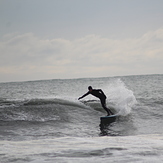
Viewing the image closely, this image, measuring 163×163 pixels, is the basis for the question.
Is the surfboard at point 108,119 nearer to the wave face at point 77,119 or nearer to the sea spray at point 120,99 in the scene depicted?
the wave face at point 77,119

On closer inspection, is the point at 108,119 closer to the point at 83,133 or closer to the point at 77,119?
the point at 77,119

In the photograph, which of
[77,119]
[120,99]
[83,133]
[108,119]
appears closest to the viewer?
[83,133]

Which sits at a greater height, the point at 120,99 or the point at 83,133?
the point at 120,99

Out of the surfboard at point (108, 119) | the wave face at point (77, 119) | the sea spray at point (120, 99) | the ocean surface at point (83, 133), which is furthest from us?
the sea spray at point (120, 99)

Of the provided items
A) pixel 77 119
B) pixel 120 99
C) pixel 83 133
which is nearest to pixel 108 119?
pixel 77 119

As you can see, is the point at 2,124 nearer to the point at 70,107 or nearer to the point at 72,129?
the point at 72,129

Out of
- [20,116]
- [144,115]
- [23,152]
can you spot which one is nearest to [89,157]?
[23,152]

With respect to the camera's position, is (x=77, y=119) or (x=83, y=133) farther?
(x=77, y=119)

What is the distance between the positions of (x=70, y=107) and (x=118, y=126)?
5133 millimetres

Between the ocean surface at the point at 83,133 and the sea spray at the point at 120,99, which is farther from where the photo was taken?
the sea spray at the point at 120,99

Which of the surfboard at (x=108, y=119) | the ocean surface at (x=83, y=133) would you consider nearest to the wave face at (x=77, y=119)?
the ocean surface at (x=83, y=133)

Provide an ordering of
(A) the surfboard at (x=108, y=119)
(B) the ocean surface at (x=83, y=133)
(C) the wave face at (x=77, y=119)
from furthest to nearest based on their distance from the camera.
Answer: (A) the surfboard at (x=108, y=119) → (C) the wave face at (x=77, y=119) → (B) the ocean surface at (x=83, y=133)

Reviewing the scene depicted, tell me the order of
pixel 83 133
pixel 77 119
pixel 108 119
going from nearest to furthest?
1. pixel 83 133
2. pixel 108 119
3. pixel 77 119

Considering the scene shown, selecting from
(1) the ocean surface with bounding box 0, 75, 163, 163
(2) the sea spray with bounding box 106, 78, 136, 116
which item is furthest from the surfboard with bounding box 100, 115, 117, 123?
(2) the sea spray with bounding box 106, 78, 136, 116
